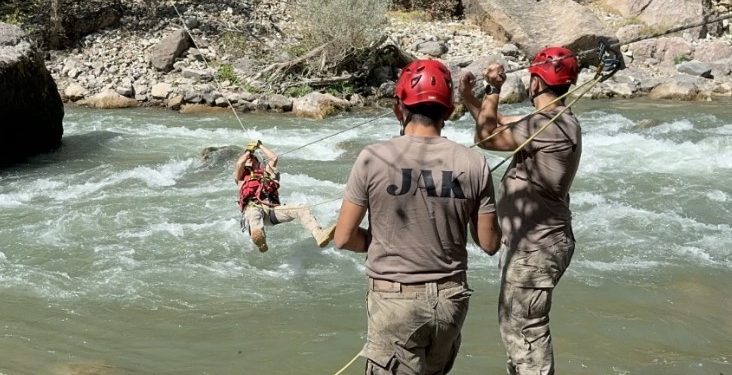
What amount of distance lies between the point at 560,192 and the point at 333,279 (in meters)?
3.42

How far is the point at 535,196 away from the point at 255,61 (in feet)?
47.3

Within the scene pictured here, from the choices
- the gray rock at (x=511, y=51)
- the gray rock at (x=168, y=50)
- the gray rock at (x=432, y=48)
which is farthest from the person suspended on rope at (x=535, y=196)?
the gray rock at (x=511, y=51)

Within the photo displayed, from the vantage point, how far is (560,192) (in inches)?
133

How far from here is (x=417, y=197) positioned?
262cm

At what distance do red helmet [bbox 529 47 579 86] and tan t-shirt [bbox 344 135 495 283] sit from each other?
88cm

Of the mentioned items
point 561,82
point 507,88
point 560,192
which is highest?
point 561,82

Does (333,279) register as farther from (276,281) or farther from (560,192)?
(560,192)

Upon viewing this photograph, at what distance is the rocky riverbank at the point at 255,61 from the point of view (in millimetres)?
15523

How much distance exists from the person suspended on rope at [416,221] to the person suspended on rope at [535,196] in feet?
2.32

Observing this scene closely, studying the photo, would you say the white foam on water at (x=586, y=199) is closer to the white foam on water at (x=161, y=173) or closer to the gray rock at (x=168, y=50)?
the white foam on water at (x=161, y=173)

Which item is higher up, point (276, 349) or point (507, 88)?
point (276, 349)

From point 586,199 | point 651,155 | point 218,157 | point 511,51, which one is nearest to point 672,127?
point 651,155

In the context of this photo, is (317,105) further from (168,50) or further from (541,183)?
(541,183)

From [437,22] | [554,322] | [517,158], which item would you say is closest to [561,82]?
[517,158]
